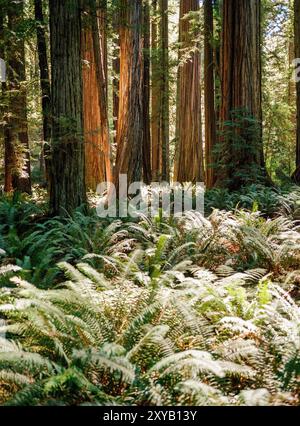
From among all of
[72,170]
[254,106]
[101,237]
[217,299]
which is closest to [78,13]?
[72,170]

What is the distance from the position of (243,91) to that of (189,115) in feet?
15.6

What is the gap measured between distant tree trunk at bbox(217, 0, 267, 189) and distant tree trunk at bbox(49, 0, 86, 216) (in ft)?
11.1

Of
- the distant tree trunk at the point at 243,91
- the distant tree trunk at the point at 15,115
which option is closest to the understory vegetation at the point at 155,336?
the distant tree trunk at the point at 243,91

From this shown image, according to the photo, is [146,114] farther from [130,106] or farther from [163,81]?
[130,106]

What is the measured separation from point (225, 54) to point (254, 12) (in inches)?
38.2

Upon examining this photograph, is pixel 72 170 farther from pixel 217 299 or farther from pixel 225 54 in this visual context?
pixel 225 54

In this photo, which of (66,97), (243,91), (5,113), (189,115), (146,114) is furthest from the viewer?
(146,114)

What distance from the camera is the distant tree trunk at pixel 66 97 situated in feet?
20.4

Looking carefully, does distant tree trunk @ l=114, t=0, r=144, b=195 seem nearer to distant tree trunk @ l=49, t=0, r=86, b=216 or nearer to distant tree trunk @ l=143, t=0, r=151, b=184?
distant tree trunk @ l=49, t=0, r=86, b=216

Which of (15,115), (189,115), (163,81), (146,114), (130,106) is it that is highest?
(163,81)

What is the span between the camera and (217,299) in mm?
3332

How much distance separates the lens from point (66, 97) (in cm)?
631

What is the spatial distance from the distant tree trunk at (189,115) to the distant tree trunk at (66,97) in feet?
22.6


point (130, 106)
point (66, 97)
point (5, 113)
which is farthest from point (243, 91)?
point (5, 113)
